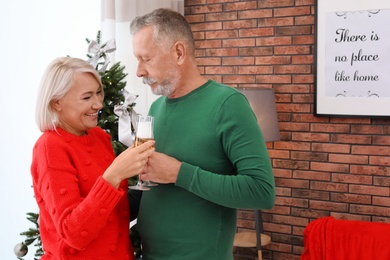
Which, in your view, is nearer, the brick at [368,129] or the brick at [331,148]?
the brick at [368,129]

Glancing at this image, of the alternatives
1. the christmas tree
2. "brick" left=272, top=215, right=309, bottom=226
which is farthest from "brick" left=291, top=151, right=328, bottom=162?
the christmas tree

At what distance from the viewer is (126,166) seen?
1.65 m

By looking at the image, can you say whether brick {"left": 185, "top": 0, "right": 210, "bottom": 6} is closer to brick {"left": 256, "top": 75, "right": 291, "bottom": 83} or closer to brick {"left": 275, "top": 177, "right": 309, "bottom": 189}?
brick {"left": 256, "top": 75, "right": 291, "bottom": 83}

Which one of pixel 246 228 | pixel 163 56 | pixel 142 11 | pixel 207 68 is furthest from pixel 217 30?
pixel 163 56

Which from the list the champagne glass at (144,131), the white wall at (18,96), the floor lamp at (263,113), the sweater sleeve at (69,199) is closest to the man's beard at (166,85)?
the champagne glass at (144,131)

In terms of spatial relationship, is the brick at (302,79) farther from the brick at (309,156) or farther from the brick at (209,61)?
the brick at (209,61)

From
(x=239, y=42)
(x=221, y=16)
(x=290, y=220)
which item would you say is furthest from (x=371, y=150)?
(x=221, y=16)

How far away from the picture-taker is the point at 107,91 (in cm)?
242

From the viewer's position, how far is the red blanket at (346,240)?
10.7 ft

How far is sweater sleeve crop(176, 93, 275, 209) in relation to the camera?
5.61 feet

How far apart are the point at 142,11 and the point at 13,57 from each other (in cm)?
116

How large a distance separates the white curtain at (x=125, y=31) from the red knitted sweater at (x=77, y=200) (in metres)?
1.51

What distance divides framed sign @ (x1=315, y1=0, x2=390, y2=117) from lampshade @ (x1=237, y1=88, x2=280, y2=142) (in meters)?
0.40

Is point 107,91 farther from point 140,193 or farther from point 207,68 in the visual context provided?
point 207,68
